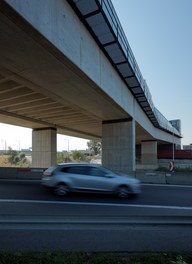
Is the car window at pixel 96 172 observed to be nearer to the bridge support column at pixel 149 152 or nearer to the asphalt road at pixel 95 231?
the asphalt road at pixel 95 231

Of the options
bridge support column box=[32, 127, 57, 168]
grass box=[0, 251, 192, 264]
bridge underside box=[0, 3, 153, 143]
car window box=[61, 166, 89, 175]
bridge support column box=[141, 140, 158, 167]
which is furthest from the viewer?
bridge support column box=[141, 140, 158, 167]

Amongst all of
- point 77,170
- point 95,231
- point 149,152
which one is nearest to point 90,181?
point 77,170

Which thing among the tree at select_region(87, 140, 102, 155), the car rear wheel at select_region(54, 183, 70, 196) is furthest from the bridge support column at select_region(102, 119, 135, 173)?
the tree at select_region(87, 140, 102, 155)

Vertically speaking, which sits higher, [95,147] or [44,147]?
[44,147]

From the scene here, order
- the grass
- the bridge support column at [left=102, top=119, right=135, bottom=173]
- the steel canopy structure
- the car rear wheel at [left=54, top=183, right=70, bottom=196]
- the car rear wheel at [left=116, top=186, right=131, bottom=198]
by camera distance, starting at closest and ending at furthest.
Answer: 1. the grass
2. the steel canopy structure
3. the car rear wheel at [left=116, top=186, right=131, bottom=198]
4. the car rear wheel at [left=54, top=183, right=70, bottom=196]
5. the bridge support column at [left=102, top=119, right=135, bottom=173]

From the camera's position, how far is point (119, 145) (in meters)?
23.9

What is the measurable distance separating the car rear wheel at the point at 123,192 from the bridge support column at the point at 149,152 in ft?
154

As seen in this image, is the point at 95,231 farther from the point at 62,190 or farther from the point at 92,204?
the point at 62,190

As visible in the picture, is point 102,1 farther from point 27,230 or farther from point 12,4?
point 27,230

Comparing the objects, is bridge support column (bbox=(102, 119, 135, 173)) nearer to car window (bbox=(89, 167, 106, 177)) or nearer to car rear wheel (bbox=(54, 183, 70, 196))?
car window (bbox=(89, 167, 106, 177))

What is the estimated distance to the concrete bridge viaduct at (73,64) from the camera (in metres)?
8.32

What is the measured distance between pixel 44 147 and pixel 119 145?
15672 millimetres

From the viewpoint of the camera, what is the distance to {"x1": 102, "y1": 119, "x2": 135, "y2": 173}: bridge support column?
77.4ft

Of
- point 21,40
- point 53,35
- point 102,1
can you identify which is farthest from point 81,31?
point 21,40
